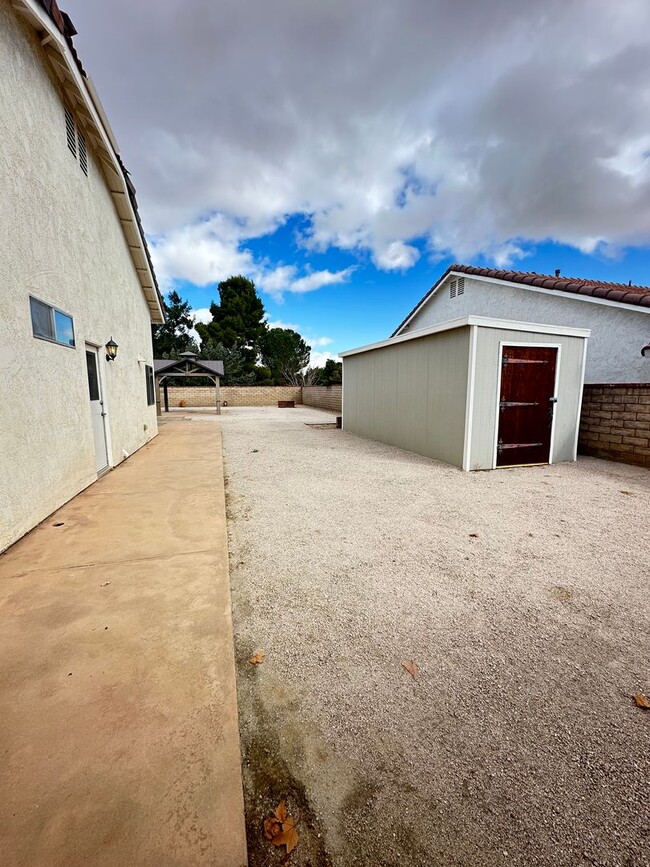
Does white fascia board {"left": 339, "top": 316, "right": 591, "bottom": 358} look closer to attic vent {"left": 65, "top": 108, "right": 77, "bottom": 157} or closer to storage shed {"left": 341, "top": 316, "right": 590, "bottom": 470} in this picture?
storage shed {"left": 341, "top": 316, "right": 590, "bottom": 470}

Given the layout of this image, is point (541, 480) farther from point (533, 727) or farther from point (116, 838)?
point (116, 838)

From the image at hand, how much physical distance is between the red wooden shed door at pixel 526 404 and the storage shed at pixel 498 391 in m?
0.02

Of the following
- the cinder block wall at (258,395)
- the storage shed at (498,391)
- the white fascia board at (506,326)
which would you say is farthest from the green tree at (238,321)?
the white fascia board at (506,326)

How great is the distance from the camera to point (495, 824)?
1087 mm

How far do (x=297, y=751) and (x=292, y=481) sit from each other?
3960 mm

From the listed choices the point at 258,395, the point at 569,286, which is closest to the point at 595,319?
the point at 569,286

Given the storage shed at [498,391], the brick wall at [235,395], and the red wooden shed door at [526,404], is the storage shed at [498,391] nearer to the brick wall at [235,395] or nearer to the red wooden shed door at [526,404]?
the red wooden shed door at [526,404]

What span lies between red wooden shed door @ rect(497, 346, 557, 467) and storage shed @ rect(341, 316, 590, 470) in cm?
2

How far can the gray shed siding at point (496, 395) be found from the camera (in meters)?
5.76

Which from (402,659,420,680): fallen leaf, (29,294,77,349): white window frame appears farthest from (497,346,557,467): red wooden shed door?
(29,294,77,349): white window frame

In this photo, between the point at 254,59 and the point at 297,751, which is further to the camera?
the point at 254,59

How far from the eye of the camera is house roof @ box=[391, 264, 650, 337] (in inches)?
295

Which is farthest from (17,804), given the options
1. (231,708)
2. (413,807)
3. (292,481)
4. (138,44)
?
(138,44)

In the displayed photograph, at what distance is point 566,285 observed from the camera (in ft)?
28.1
